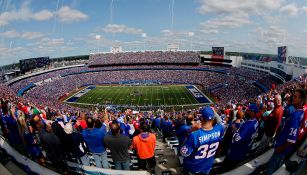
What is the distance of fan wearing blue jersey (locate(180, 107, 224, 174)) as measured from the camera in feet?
12.3

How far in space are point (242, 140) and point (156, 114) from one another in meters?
24.9

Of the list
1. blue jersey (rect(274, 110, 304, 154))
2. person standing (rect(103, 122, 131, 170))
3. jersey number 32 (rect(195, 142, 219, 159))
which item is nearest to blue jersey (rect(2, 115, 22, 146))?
person standing (rect(103, 122, 131, 170))

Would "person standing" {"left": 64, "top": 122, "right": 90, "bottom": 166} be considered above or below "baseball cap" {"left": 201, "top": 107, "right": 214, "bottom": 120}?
below

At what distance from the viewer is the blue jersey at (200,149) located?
3740mm

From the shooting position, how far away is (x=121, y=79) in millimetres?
73875

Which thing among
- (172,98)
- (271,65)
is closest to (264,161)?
(172,98)

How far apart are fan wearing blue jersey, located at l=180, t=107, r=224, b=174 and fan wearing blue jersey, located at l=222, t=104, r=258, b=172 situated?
2.19 ft

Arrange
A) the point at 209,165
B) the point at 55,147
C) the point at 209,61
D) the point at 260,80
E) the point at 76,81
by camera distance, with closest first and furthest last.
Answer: the point at 209,165
the point at 55,147
the point at 260,80
the point at 76,81
the point at 209,61

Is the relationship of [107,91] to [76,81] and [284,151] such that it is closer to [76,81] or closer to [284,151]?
[76,81]

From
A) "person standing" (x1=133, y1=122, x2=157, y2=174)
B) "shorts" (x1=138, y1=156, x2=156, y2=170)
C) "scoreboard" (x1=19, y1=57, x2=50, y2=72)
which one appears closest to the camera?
"person standing" (x1=133, y1=122, x2=157, y2=174)

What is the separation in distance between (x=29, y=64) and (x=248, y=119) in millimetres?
74054

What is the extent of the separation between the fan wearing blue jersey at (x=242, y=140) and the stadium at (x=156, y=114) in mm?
18

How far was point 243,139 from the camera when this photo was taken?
14.8 feet

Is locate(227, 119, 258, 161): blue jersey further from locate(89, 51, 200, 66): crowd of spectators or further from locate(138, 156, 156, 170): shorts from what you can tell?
locate(89, 51, 200, 66): crowd of spectators
